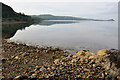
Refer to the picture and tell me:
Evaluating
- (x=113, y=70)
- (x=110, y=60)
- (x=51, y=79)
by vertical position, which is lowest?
(x=51, y=79)

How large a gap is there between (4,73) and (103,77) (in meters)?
7.04

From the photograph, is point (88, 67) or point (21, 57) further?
point (21, 57)

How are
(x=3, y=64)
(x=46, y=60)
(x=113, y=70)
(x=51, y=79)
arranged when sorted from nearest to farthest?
(x=51, y=79), (x=113, y=70), (x=3, y=64), (x=46, y=60)

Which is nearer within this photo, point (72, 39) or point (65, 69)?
point (65, 69)

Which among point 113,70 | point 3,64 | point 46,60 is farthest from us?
point 46,60

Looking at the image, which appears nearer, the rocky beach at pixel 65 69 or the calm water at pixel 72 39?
the rocky beach at pixel 65 69

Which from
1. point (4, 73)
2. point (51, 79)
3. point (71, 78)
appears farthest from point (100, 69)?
point (4, 73)

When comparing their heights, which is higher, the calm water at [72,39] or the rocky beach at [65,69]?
the calm water at [72,39]

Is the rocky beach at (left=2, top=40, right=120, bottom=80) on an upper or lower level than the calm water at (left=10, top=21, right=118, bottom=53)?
lower

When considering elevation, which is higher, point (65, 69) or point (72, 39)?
point (72, 39)

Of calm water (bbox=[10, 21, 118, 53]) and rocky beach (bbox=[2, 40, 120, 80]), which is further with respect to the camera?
calm water (bbox=[10, 21, 118, 53])

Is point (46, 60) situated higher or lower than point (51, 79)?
higher

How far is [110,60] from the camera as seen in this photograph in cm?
799

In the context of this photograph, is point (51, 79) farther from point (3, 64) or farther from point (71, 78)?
point (3, 64)
